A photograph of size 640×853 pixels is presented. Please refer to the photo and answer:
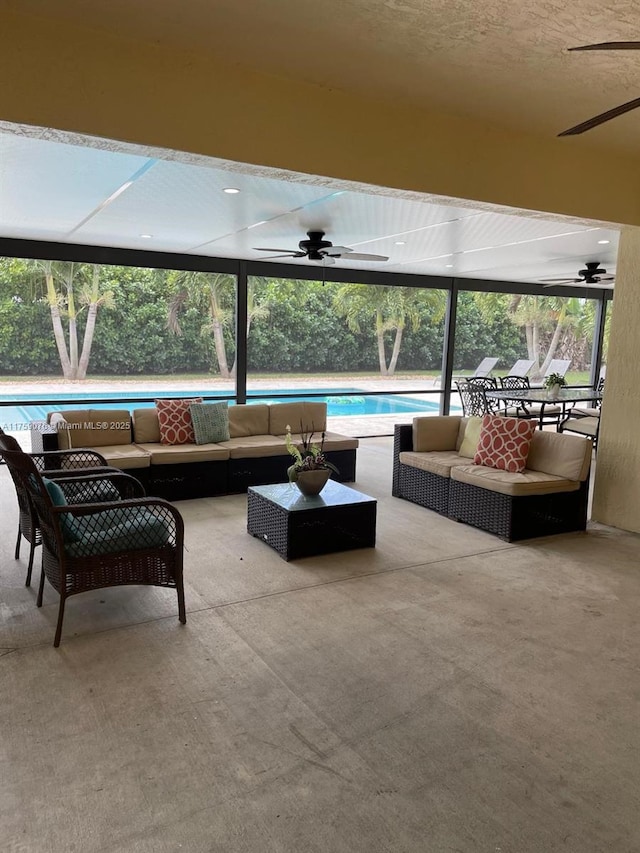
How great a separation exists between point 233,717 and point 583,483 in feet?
11.1

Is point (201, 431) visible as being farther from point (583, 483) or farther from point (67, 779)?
point (67, 779)

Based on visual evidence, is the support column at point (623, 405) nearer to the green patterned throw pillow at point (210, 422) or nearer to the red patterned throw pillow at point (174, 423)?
the green patterned throw pillow at point (210, 422)

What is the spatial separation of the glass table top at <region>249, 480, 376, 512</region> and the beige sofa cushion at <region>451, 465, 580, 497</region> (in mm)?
899

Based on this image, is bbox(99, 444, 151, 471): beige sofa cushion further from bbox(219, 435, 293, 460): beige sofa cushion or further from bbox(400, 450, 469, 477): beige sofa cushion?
bbox(400, 450, 469, 477): beige sofa cushion

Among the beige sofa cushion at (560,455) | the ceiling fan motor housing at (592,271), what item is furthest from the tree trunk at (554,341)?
the beige sofa cushion at (560,455)

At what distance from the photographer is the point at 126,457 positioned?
5.14 m

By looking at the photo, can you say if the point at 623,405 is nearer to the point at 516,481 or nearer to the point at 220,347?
the point at 516,481

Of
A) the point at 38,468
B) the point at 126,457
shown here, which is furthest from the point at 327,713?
the point at 126,457

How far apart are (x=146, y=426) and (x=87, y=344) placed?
3.67 metres

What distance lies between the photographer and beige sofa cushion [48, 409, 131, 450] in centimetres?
533

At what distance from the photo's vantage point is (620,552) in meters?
4.32

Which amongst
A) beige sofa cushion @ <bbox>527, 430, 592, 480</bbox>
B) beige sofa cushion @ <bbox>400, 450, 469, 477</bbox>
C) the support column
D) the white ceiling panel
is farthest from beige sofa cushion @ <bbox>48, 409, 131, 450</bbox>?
the support column

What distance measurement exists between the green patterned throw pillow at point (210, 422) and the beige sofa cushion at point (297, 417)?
601mm

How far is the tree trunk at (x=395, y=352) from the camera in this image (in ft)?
39.5
